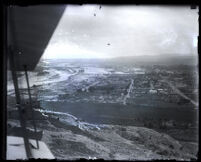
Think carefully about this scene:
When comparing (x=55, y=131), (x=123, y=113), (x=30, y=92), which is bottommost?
(x=55, y=131)

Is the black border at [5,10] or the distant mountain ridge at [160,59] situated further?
the distant mountain ridge at [160,59]

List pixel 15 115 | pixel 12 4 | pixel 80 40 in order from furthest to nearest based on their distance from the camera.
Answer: pixel 80 40 → pixel 15 115 → pixel 12 4

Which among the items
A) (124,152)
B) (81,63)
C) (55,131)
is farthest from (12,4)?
(124,152)

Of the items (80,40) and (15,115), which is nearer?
(15,115)

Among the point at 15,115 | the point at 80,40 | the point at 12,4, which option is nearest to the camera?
the point at 12,4

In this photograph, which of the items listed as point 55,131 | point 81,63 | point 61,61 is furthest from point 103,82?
point 55,131

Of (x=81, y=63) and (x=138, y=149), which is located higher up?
(x=81, y=63)

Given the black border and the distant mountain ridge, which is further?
the distant mountain ridge

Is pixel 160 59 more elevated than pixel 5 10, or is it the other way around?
pixel 5 10

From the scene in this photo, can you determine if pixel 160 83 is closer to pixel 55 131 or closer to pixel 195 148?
pixel 195 148

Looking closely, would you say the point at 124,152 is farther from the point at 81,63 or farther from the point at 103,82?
the point at 81,63

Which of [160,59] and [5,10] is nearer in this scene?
[5,10]
